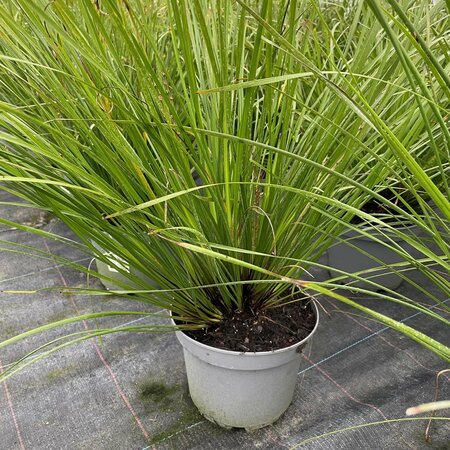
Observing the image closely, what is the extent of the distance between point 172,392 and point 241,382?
0.69 ft

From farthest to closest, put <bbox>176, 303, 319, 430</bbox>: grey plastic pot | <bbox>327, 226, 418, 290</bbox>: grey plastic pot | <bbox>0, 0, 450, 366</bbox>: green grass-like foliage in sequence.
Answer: <bbox>327, 226, 418, 290</bbox>: grey plastic pot
<bbox>176, 303, 319, 430</bbox>: grey plastic pot
<bbox>0, 0, 450, 366</bbox>: green grass-like foliage

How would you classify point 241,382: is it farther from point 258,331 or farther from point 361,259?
point 361,259

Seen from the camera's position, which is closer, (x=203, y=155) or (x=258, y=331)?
(x=203, y=155)

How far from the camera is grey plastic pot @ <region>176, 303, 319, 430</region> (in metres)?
0.67

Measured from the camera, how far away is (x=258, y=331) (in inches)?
27.7

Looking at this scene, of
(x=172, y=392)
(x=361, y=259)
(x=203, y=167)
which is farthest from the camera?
(x=361, y=259)

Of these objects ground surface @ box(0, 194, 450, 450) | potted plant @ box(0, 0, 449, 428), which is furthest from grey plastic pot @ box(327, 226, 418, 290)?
potted plant @ box(0, 0, 449, 428)

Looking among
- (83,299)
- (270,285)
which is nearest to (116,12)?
(270,285)

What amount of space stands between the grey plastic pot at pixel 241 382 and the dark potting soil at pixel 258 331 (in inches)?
0.8

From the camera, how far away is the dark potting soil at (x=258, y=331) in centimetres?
69

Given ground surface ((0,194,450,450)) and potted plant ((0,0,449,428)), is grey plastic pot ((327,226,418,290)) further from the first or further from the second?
potted plant ((0,0,449,428))

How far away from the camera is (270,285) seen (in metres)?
0.71

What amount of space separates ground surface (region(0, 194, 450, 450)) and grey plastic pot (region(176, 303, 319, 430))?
38 millimetres

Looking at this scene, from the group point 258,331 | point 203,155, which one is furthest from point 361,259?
point 203,155
